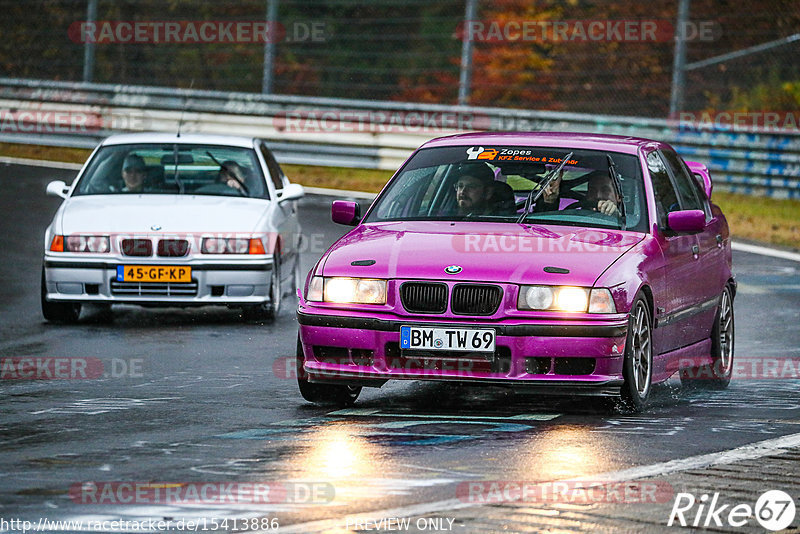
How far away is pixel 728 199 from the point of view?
23328mm

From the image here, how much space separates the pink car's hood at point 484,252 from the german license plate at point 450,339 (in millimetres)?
269

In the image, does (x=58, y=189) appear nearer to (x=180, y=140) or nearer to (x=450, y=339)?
(x=180, y=140)

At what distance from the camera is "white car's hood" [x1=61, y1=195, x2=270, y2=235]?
12.5 meters

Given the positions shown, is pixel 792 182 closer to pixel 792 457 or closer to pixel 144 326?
pixel 144 326

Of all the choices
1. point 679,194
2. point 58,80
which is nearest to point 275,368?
point 679,194

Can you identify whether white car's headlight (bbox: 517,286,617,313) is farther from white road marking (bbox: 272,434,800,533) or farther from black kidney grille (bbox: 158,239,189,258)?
black kidney grille (bbox: 158,239,189,258)

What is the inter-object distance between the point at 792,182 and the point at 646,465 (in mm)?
15914

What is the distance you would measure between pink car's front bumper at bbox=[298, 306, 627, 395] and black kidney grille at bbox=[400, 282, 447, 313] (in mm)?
70

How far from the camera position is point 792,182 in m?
22.1

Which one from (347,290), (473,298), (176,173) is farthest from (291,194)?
(473,298)

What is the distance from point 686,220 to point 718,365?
4.57ft

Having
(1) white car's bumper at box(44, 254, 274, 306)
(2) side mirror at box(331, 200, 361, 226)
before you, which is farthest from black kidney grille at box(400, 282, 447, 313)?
(1) white car's bumper at box(44, 254, 274, 306)

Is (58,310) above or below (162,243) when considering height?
below

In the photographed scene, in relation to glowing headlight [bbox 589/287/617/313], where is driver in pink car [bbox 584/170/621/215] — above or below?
above
